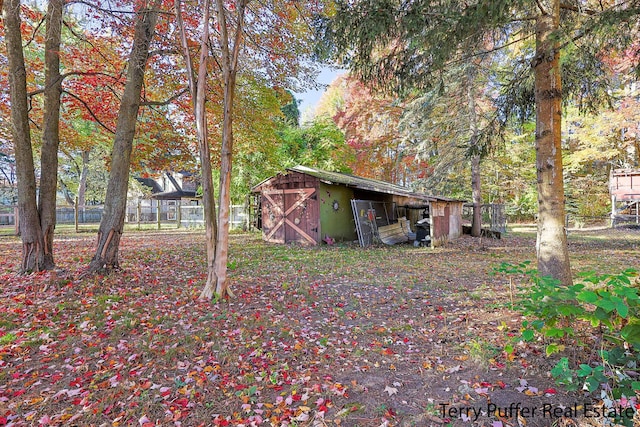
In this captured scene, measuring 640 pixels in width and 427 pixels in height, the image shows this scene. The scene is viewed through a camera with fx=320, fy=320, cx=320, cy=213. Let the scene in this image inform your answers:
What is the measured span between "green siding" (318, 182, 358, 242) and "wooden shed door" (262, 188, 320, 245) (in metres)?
0.35

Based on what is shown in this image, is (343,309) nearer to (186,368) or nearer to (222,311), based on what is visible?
(222,311)

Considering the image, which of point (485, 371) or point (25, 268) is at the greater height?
point (25, 268)

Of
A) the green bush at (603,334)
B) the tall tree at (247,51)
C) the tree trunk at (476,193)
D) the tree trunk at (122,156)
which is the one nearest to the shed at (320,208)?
the tree trunk at (476,193)

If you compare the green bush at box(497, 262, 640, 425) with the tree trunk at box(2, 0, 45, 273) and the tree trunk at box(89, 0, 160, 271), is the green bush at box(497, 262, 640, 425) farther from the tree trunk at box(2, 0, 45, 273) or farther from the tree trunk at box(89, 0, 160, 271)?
the tree trunk at box(2, 0, 45, 273)

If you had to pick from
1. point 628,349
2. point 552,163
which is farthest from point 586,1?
point 628,349

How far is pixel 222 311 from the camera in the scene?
179 inches

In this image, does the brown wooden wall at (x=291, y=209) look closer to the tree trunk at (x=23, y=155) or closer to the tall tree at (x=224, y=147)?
the tall tree at (x=224, y=147)

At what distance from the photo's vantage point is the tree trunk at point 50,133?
20.0 ft

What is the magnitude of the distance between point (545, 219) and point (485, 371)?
2.45 m

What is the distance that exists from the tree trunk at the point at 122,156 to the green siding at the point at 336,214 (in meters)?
7.17

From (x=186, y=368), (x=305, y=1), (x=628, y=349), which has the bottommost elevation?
(x=186, y=368)

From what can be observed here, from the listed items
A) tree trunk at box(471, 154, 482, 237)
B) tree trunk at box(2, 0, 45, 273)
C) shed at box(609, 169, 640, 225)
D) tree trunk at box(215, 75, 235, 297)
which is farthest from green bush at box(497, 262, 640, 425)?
shed at box(609, 169, 640, 225)

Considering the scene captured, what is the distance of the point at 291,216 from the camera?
13.0 metres

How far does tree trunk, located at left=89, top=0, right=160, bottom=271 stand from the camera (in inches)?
241
